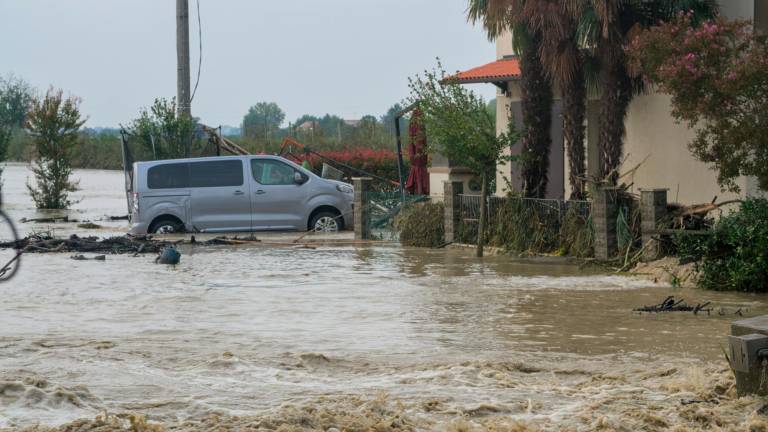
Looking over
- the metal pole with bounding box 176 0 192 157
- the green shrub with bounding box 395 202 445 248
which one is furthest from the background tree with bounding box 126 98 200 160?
the green shrub with bounding box 395 202 445 248

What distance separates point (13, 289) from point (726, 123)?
10.4 m

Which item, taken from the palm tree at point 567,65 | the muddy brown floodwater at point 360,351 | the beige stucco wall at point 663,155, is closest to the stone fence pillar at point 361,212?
the palm tree at point 567,65

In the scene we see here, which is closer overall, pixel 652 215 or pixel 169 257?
pixel 652 215

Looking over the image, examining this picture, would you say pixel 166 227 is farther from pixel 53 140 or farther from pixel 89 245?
pixel 53 140

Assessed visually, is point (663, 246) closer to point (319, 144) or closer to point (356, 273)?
point (356, 273)

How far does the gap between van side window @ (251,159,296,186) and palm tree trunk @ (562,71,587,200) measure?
6090 millimetres

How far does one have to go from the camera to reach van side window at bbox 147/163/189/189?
2466 cm

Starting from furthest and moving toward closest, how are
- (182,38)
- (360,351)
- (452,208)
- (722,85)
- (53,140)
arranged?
(53,140)
(182,38)
(452,208)
(722,85)
(360,351)

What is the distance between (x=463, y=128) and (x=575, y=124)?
8.36 feet

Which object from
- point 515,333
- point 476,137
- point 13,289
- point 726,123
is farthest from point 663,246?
point 13,289

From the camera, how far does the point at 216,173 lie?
24891 mm

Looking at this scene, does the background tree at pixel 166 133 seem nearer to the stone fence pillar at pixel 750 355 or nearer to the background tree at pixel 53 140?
the background tree at pixel 53 140

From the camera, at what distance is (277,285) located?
1769 cm

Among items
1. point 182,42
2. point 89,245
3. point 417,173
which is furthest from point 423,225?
point 182,42
